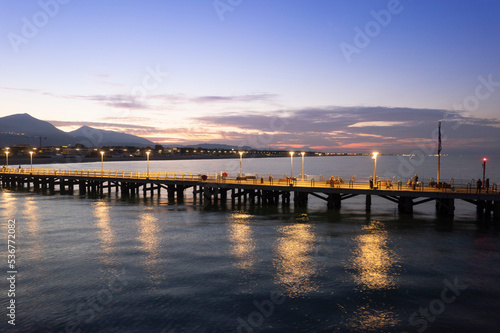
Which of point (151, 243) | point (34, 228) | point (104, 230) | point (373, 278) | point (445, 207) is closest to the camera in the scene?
point (373, 278)

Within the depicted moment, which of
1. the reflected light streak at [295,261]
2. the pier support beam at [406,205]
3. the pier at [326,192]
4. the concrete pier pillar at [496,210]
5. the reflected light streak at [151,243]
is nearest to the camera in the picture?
the reflected light streak at [295,261]

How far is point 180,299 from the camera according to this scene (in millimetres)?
18469

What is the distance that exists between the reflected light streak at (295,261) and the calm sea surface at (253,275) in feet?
0.29

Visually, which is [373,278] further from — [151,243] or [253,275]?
[151,243]

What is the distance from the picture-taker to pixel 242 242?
97.6 ft

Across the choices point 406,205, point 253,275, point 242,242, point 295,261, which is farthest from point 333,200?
point 253,275

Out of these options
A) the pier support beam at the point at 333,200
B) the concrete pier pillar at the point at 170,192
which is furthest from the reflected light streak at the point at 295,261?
the concrete pier pillar at the point at 170,192

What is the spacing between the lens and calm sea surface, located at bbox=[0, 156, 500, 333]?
54.3ft

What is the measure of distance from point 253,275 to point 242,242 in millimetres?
7799

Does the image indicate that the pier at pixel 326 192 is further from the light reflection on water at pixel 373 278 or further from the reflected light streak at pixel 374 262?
the reflected light streak at pixel 374 262

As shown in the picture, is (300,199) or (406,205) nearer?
(406,205)

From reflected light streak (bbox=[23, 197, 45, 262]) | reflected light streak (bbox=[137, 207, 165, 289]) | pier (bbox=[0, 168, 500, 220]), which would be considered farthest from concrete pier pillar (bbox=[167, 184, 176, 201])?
reflected light streak (bbox=[23, 197, 45, 262])

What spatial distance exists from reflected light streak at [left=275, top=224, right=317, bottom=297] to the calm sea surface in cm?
9

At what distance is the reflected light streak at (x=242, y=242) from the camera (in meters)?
24.5
